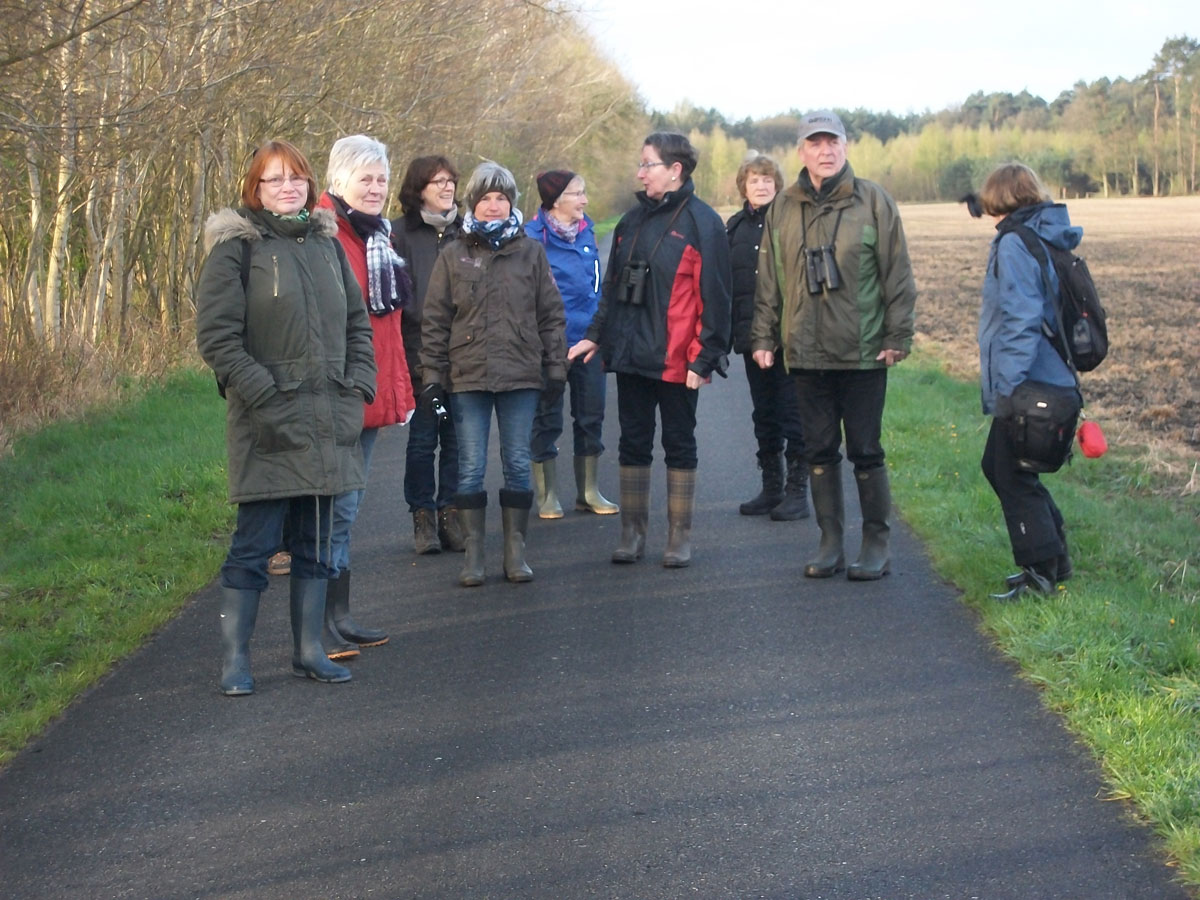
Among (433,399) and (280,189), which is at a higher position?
(280,189)

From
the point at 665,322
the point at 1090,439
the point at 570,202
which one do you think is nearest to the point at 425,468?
the point at 665,322

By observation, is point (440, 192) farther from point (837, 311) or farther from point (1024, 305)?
point (1024, 305)

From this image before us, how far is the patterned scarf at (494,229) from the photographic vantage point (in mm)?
6789

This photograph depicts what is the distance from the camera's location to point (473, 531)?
6926mm

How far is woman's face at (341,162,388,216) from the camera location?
19.6 ft

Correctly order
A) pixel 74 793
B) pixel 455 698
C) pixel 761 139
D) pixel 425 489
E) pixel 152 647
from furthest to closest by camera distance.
→ pixel 761 139
pixel 425 489
pixel 152 647
pixel 455 698
pixel 74 793

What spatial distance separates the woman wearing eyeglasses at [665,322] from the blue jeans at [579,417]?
1058 millimetres

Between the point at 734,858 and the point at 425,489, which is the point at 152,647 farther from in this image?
the point at 734,858

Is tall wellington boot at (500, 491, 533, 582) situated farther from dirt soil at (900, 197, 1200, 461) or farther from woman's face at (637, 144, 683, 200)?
dirt soil at (900, 197, 1200, 461)

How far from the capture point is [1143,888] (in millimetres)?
3588

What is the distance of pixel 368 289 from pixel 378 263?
5.0 inches

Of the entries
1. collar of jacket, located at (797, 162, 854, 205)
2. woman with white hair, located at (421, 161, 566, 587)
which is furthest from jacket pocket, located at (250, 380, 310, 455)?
collar of jacket, located at (797, 162, 854, 205)

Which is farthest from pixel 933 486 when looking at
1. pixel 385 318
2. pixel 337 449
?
pixel 337 449

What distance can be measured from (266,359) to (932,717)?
2726 mm
